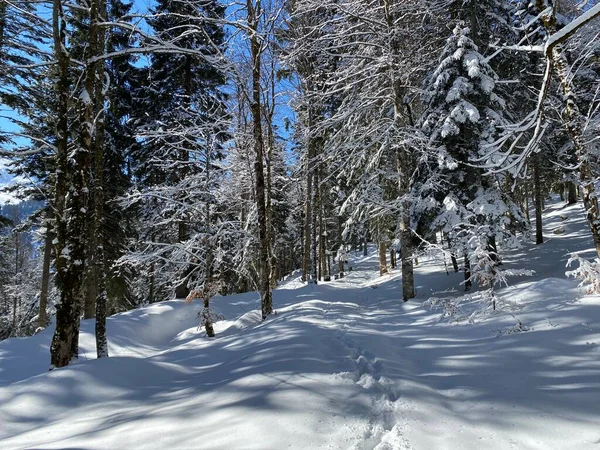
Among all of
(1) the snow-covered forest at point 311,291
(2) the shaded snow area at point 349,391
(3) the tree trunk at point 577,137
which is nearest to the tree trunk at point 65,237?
(1) the snow-covered forest at point 311,291

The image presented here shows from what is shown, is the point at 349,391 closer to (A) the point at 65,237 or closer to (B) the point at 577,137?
(A) the point at 65,237

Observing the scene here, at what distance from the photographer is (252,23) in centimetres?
835

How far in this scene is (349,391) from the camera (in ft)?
12.0

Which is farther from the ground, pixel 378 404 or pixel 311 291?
pixel 378 404

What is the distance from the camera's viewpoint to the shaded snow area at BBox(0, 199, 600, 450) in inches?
112

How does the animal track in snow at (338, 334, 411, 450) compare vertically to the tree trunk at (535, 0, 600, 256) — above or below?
below

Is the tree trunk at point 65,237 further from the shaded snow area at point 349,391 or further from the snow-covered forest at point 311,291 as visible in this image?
the shaded snow area at point 349,391

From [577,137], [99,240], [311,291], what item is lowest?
[311,291]

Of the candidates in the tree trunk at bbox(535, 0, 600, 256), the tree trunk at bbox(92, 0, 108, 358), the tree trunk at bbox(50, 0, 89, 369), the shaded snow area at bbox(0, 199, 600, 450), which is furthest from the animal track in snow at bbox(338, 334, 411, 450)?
the tree trunk at bbox(92, 0, 108, 358)

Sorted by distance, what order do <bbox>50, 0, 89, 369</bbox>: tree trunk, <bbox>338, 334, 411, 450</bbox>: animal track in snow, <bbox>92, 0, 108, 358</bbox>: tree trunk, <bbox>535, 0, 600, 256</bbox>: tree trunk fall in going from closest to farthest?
<bbox>338, 334, 411, 450</bbox>: animal track in snow
<bbox>50, 0, 89, 369</bbox>: tree trunk
<bbox>535, 0, 600, 256</bbox>: tree trunk
<bbox>92, 0, 108, 358</bbox>: tree trunk

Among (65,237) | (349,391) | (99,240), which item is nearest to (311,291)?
(99,240)

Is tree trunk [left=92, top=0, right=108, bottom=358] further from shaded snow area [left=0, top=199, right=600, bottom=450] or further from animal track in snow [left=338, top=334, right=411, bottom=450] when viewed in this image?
animal track in snow [left=338, top=334, right=411, bottom=450]

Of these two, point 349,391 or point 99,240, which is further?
point 99,240

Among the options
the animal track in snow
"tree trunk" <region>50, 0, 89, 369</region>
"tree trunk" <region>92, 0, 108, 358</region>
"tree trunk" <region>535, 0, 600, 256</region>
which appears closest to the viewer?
the animal track in snow
